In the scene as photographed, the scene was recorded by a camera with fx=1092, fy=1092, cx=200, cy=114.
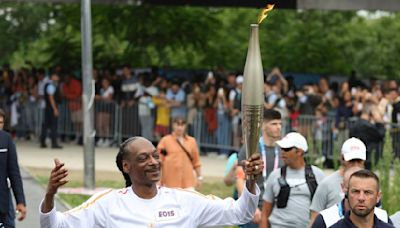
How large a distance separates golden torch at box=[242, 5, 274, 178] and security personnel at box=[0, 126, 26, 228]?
4.29 m

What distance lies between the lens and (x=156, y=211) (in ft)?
19.3

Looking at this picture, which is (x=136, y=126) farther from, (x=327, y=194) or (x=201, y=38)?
(x=327, y=194)

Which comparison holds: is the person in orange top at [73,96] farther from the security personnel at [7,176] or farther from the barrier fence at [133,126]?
the security personnel at [7,176]

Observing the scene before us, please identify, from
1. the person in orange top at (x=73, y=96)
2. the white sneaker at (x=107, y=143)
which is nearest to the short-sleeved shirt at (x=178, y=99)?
the white sneaker at (x=107, y=143)

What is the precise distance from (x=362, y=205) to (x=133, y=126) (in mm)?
18530

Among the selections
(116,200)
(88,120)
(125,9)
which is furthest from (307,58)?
(116,200)

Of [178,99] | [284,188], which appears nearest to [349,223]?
[284,188]

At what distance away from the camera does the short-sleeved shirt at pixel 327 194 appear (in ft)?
28.6

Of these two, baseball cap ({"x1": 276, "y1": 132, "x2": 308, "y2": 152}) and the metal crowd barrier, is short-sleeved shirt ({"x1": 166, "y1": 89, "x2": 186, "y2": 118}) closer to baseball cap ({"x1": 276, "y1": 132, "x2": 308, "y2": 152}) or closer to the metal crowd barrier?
the metal crowd barrier

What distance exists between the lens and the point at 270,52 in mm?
37344

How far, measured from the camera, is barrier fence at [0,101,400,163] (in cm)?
2133

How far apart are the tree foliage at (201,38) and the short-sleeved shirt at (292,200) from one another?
2042 cm

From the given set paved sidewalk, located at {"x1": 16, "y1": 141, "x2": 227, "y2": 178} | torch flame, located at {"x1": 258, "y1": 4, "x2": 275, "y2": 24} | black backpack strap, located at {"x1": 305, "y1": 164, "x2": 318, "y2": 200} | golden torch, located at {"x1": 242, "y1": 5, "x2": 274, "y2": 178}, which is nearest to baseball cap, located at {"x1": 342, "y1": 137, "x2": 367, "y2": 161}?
black backpack strap, located at {"x1": 305, "y1": 164, "x2": 318, "y2": 200}

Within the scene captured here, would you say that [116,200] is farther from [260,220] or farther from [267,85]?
[267,85]
